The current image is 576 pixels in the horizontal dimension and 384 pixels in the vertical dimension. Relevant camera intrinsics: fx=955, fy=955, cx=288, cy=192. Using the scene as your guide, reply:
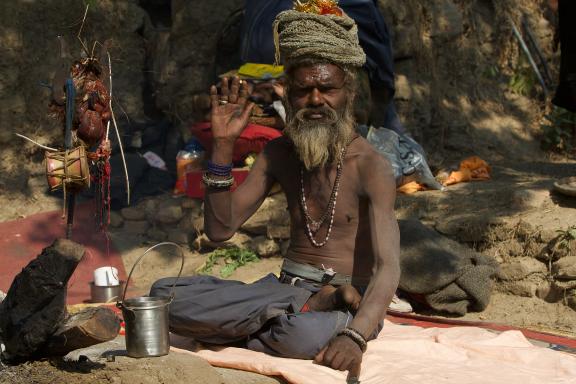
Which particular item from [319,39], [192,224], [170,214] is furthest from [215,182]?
[170,214]

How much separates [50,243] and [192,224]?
124 cm

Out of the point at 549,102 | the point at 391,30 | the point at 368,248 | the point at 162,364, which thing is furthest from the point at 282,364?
the point at 549,102

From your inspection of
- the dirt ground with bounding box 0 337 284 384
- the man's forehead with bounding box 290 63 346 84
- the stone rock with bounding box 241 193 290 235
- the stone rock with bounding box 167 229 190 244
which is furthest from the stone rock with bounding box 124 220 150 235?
the dirt ground with bounding box 0 337 284 384

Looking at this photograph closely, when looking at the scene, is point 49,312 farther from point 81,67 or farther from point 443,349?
point 443,349

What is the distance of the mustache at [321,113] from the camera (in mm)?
5016

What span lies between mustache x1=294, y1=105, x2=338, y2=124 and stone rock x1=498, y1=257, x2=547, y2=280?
2.48 m

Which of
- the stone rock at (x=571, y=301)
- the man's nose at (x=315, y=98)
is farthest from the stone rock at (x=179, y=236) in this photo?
the man's nose at (x=315, y=98)

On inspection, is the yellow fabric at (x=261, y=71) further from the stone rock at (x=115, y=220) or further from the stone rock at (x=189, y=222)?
the stone rock at (x=115, y=220)

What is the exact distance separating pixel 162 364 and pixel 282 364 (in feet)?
1.86

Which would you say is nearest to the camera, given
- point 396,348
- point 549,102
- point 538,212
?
point 396,348

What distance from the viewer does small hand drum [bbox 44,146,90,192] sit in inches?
165

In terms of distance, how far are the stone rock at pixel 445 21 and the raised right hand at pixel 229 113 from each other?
559 centimetres

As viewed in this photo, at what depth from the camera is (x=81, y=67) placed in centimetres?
449

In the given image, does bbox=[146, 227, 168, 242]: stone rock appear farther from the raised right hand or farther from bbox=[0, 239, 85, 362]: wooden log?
bbox=[0, 239, 85, 362]: wooden log
